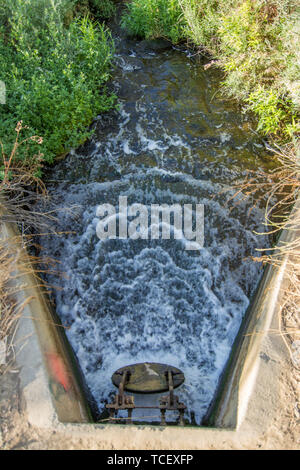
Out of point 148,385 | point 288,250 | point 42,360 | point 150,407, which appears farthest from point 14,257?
point 288,250

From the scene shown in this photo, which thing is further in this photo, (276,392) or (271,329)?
(271,329)

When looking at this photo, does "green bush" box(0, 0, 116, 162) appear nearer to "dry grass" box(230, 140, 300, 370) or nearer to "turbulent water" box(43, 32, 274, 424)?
"turbulent water" box(43, 32, 274, 424)

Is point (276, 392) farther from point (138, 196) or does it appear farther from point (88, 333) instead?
point (138, 196)

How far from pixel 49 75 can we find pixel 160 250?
274 cm

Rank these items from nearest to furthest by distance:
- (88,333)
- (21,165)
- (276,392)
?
(276,392)
(88,333)
(21,165)

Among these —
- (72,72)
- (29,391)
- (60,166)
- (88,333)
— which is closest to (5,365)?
(29,391)

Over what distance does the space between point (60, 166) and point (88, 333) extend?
224 cm

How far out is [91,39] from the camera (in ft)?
16.4

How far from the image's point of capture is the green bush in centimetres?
432

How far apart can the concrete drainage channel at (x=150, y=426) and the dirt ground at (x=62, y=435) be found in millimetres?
35

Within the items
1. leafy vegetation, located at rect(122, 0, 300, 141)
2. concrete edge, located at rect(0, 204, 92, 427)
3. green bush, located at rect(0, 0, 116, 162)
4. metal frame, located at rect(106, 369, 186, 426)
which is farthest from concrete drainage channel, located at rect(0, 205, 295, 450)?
leafy vegetation, located at rect(122, 0, 300, 141)

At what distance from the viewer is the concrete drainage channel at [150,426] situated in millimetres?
2316

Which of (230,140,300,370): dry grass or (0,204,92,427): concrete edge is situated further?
(230,140,300,370): dry grass

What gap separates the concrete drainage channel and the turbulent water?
287mm
